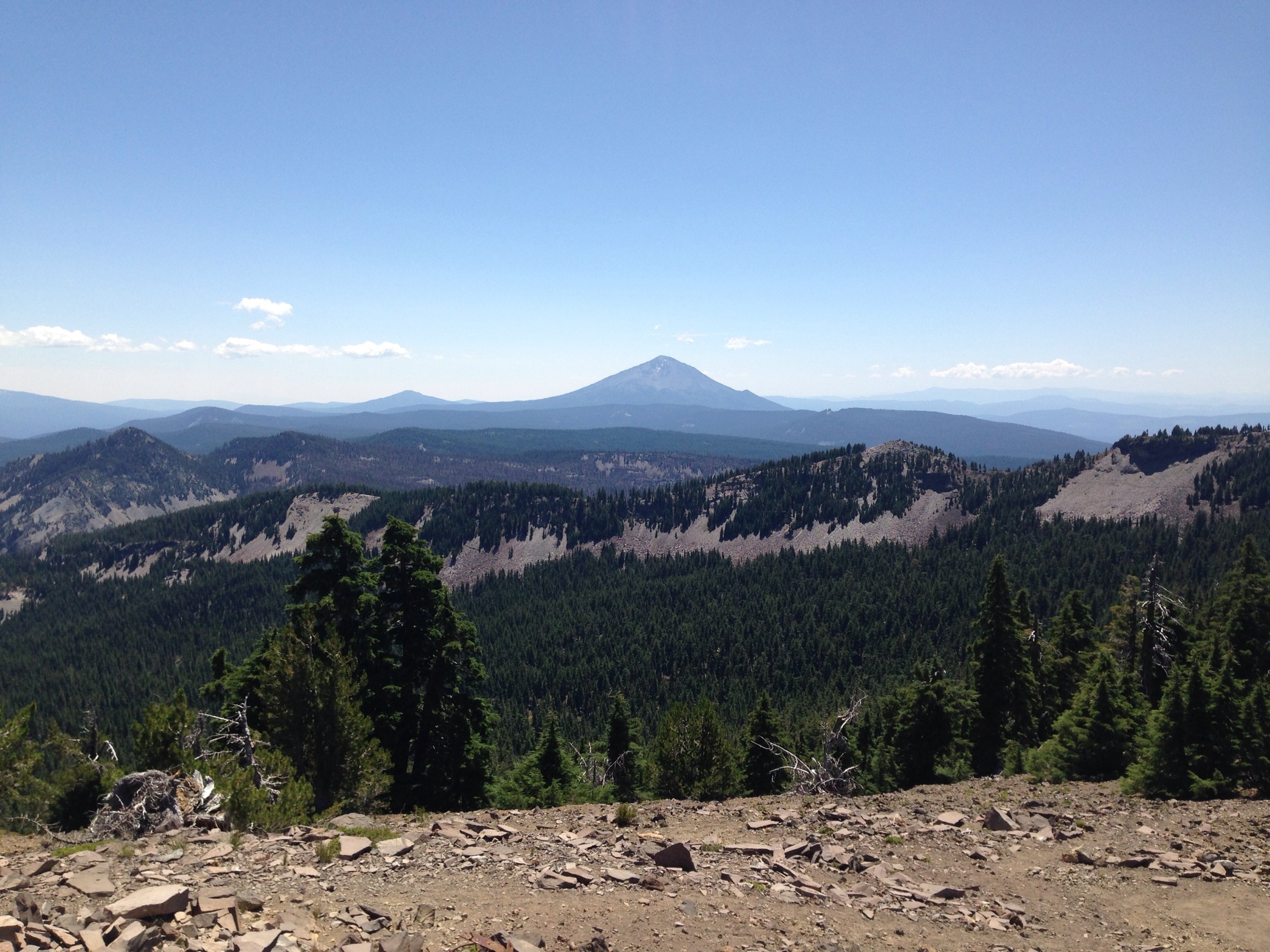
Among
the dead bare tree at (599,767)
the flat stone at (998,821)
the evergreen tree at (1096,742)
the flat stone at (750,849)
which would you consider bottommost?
the dead bare tree at (599,767)

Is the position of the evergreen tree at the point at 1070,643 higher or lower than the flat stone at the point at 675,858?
lower

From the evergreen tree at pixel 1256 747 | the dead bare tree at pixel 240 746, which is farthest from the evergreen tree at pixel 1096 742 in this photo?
the dead bare tree at pixel 240 746

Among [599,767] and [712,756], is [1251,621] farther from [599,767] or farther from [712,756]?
[599,767]

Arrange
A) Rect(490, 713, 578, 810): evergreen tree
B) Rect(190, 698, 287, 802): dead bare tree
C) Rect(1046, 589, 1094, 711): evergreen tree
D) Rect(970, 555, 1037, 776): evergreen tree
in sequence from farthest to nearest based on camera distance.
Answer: Rect(1046, 589, 1094, 711): evergreen tree → Rect(970, 555, 1037, 776): evergreen tree → Rect(490, 713, 578, 810): evergreen tree → Rect(190, 698, 287, 802): dead bare tree

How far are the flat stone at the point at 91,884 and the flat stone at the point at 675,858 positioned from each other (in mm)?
10855

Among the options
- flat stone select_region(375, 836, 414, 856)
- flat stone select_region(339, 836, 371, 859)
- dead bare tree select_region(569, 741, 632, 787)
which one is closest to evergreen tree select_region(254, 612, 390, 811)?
flat stone select_region(339, 836, 371, 859)

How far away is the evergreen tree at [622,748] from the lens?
139 feet

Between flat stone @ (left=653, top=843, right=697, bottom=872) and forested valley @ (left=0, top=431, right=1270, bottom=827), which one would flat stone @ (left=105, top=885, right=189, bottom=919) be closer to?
forested valley @ (left=0, top=431, right=1270, bottom=827)

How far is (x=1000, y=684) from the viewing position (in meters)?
36.8

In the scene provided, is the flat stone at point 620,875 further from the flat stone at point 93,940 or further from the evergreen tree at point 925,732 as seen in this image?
the evergreen tree at point 925,732

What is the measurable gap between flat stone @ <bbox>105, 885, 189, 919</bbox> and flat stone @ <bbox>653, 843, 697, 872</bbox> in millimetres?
9372

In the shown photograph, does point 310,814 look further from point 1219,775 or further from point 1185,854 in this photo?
point 1219,775

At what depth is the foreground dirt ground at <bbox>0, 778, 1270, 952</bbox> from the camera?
446 inches

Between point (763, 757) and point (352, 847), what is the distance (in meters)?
32.4
